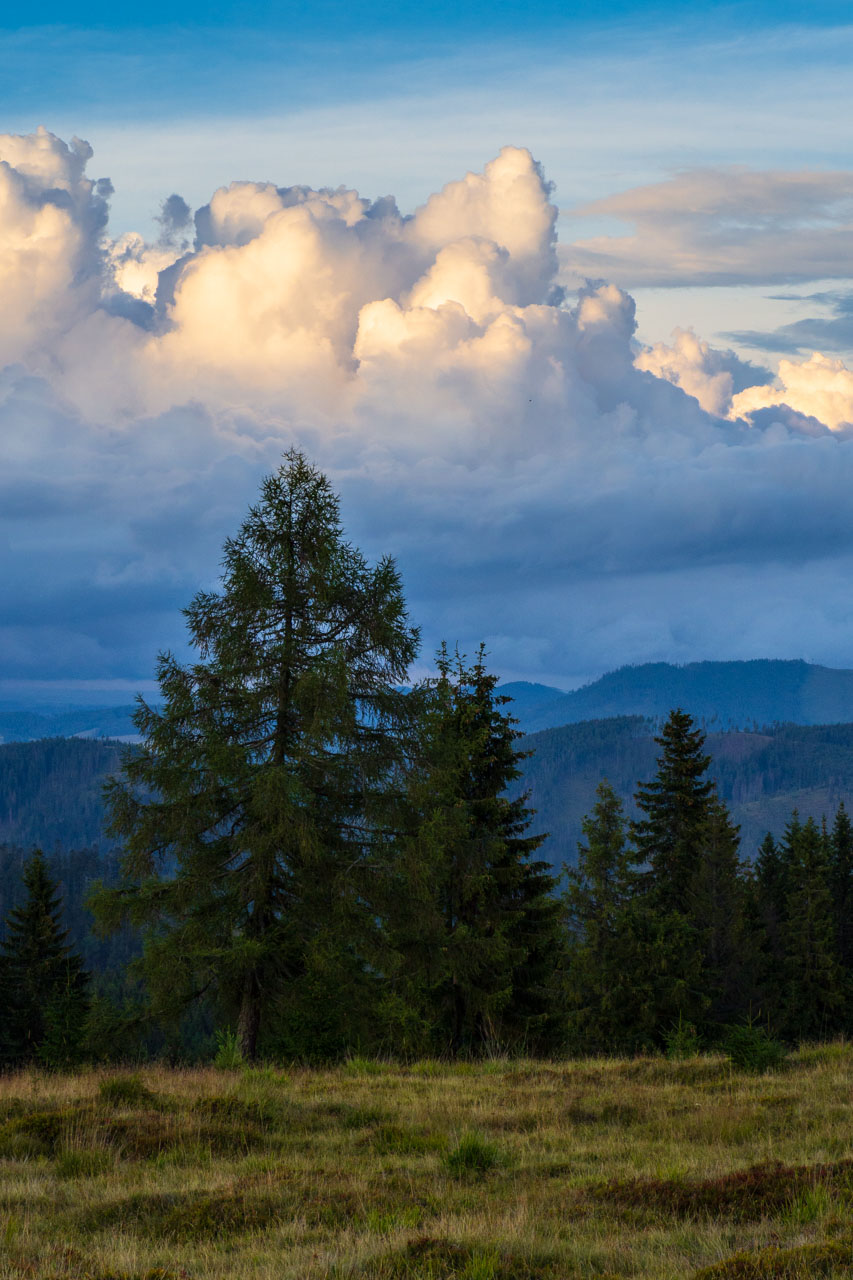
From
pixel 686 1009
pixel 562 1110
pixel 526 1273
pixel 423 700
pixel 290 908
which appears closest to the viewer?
pixel 526 1273

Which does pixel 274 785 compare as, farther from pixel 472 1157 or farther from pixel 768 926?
pixel 768 926

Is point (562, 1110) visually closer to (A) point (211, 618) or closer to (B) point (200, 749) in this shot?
(B) point (200, 749)

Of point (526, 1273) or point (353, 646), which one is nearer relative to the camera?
point (526, 1273)

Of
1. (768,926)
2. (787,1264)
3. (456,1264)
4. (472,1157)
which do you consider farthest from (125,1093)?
(768,926)

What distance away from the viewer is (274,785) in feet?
63.8

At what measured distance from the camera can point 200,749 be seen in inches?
829

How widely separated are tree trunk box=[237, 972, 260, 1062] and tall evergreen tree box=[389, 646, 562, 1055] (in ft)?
12.6

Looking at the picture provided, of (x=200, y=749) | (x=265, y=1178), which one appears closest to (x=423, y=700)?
(x=200, y=749)

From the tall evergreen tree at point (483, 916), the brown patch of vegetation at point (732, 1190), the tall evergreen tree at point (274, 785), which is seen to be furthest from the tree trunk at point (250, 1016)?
the brown patch of vegetation at point (732, 1190)

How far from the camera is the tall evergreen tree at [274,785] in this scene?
66.9 ft

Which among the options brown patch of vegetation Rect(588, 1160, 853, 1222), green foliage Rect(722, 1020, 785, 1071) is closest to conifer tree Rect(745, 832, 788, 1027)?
green foliage Rect(722, 1020, 785, 1071)

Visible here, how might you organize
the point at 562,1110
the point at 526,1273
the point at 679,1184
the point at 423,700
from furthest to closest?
the point at 423,700
the point at 562,1110
the point at 679,1184
the point at 526,1273

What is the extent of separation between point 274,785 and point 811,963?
134 ft

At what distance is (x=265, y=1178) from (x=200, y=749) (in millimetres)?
13096
